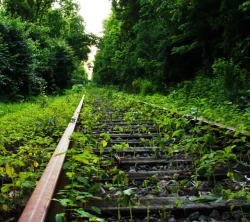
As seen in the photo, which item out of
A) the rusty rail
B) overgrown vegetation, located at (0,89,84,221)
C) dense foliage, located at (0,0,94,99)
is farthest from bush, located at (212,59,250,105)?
dense foliage, located at (0,0,94,99)

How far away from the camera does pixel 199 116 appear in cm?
580

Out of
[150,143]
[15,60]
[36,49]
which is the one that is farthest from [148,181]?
[36,49]

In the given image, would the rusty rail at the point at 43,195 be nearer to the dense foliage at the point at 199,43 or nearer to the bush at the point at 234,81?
the dense foliage at the point at 199,43

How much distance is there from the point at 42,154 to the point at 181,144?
179 cm

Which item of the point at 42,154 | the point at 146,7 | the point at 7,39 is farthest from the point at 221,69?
the point at 146,7

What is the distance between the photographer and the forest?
237 centimetres

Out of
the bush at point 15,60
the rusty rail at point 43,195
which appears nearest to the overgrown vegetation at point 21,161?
the rusty rail at point 43,195

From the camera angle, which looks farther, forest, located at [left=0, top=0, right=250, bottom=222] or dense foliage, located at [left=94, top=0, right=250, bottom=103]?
dense foliage, located at [left=94, top=0, right=250, bottom=103]

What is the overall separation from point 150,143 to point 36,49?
50.3 feet

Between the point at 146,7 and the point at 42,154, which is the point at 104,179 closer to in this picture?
the point at 42,154

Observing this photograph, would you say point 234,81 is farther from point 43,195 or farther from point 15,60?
point 15,60

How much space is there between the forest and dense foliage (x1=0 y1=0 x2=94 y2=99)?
9cm

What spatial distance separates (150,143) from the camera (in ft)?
16.0

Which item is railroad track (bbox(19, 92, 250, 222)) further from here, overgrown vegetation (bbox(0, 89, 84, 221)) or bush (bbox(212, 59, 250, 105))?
bush (bbox(212, 59, 250, 105))
